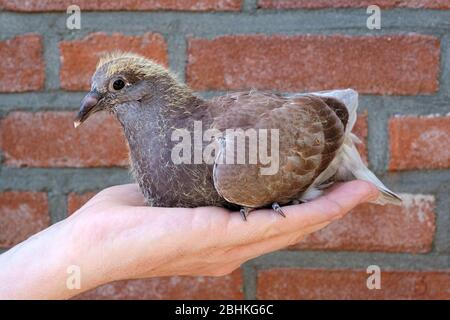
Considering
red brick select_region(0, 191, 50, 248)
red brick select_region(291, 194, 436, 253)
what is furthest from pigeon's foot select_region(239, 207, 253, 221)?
red brick select_region(0, 191, 50, 248)

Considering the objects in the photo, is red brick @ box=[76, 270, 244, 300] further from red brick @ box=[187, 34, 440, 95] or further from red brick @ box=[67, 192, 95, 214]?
red brick @ box=[187, 34, 440, 95]

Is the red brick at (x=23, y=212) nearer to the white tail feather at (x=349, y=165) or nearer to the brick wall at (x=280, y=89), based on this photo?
the brick wall at (x=280, y=89)

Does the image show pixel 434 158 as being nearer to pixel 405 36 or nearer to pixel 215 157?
pixel 405 36

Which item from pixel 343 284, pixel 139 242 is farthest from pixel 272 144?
pixel 343 284

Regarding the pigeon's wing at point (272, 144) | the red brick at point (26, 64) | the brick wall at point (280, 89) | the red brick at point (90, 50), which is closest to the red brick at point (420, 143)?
the brick wall at point (280, 89)

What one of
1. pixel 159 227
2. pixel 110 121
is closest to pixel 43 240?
pixel 159 227

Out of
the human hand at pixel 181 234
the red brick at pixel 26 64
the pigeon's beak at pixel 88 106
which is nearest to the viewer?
the human hand at pixel 181 234
